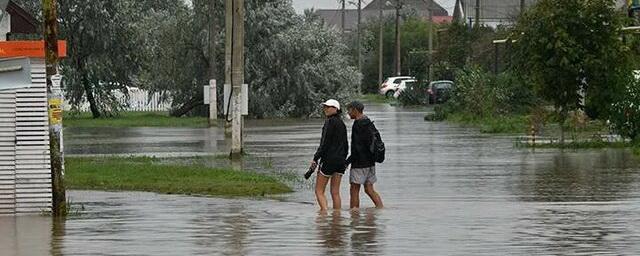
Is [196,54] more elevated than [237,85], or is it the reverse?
[196,54]

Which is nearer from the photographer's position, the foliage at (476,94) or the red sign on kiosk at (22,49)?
the red sign on kiosk at (22,49)

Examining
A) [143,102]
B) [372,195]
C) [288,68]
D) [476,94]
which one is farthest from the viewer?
[143,102]

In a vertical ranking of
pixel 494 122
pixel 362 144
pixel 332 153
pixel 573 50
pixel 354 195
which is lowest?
pixel 354 195

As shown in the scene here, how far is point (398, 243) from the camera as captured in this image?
15555 millimetres

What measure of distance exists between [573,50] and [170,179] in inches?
551

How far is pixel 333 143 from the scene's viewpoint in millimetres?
19891

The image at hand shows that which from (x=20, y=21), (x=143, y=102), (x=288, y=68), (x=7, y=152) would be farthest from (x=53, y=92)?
(x=143, y=102)

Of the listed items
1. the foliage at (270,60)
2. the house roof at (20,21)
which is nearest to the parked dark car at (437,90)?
the foliage at (270,60)

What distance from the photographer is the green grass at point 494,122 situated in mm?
46000

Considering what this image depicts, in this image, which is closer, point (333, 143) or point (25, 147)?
point (25, 147)

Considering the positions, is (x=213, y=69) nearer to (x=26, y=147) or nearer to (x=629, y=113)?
(x=629, y=113)

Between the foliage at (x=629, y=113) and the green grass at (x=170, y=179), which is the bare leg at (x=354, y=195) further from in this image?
the foliage at (x=629, y=113)

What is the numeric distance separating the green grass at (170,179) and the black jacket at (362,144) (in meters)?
3.15

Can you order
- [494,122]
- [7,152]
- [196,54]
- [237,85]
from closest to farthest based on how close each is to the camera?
[7,152] → [237,85] → [494,122] → [196,54]
